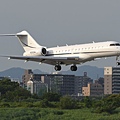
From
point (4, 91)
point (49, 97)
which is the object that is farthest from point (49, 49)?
point (4, 91)

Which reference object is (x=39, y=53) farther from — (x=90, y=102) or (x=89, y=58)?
(x=90, y=102)

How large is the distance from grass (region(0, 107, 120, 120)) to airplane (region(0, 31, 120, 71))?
22311 millimetres

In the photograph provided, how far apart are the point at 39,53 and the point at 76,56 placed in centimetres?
558

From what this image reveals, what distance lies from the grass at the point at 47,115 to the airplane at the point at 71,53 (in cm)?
2231

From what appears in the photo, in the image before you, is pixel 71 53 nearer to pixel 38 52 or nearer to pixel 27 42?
pixel 38 52

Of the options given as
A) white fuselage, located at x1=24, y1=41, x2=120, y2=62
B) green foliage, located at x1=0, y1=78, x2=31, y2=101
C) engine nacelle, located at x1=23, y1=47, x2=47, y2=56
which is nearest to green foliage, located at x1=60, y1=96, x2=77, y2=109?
green foliage, located at x1=0, y1=78, x2=31, y2=101

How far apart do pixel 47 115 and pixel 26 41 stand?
2085 centimetres

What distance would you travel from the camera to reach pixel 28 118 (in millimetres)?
103500

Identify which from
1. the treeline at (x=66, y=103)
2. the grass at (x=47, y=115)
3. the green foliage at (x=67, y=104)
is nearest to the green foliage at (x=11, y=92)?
the treeline at (x=66, y=103)

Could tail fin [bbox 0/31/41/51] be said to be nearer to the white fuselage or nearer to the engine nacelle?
the engine nacelle

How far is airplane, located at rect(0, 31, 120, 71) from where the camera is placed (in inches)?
2857

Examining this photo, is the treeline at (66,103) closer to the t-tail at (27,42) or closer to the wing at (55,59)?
the t-tail at (27,42)

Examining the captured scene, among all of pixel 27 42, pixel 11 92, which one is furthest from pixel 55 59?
pixel 11 92

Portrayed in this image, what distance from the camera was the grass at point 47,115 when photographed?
338ft
